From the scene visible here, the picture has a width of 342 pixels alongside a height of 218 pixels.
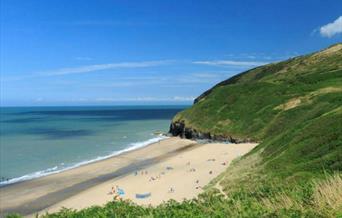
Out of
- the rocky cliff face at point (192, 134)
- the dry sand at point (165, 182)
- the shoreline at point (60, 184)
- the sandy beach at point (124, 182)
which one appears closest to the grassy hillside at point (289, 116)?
the rocky cliff face at point (192, 134)

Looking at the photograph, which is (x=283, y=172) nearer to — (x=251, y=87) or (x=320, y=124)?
(x=320, y=124)

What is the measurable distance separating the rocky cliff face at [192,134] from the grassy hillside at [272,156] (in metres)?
0.64

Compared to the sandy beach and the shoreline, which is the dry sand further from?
the shoreline

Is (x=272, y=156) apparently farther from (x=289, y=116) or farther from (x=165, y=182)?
(x=289, y=116)

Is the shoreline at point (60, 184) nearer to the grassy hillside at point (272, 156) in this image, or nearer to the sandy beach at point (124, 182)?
the sandy beach at point (124, 182)

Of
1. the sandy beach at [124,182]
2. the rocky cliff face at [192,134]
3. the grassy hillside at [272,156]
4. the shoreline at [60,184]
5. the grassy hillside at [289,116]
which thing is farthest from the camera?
the rocky cliff face at [192,134]

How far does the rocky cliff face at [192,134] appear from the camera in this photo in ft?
222

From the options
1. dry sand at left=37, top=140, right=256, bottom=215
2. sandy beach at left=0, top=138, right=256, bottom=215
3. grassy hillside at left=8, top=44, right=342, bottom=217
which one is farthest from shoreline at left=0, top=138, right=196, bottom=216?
grassy hillside at left=8, top=44, right=342, bottom=217

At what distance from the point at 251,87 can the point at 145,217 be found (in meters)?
79.3

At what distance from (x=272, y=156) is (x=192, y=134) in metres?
47.7

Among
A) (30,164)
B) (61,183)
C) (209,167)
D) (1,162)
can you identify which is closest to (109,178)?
(61,183)

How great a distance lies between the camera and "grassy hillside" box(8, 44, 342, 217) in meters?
11.0

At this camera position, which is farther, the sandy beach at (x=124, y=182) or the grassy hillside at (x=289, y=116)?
the sandy beach at (x=124, y=182)

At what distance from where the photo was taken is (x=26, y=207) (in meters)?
33.1
